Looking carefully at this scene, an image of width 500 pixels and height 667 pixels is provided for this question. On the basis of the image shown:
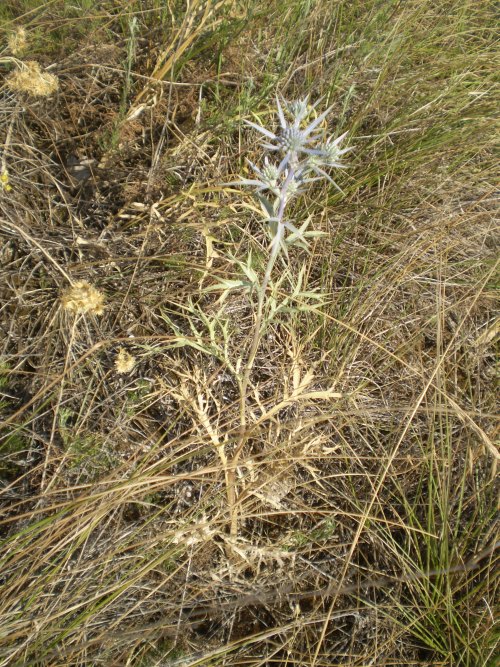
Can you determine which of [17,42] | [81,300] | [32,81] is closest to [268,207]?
[81,300]

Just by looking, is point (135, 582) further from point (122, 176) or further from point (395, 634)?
point (122, 176)

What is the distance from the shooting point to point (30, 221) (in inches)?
79.4

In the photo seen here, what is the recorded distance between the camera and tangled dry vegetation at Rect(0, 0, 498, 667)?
1545 mm

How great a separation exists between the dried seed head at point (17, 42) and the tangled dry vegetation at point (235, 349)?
1cm

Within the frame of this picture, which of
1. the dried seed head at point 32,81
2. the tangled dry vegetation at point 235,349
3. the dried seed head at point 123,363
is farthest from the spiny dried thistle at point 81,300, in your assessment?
the dried seed head at point 32,81

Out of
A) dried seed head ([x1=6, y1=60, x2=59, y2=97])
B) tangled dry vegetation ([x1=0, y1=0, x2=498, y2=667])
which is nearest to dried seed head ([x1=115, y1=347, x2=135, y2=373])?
tangled dry vegetation ([x1=0, y1=0, x2=498, y2=667])

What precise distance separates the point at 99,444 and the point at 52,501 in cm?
21

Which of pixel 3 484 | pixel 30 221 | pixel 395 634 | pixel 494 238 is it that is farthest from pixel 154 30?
pixel 395 634

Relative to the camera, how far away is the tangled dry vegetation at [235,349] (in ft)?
5.07

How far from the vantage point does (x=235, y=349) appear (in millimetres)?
1917

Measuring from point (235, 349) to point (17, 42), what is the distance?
50.5 inches

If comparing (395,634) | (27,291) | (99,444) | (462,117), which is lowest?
(395,634)

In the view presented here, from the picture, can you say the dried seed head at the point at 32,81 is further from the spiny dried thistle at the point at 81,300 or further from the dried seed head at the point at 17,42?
the spiny dried thistle at the point at 81,300

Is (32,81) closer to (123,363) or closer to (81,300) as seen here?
(81,300)
